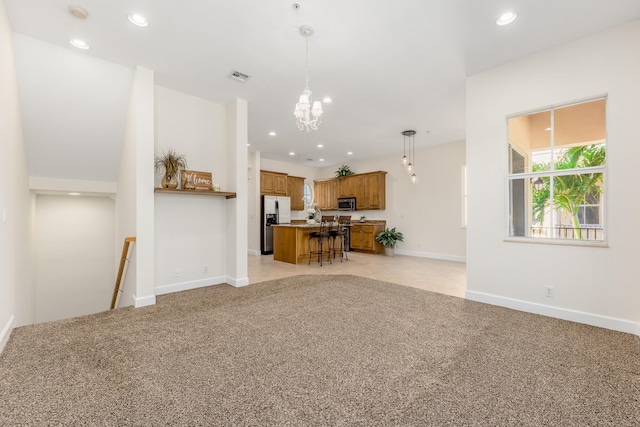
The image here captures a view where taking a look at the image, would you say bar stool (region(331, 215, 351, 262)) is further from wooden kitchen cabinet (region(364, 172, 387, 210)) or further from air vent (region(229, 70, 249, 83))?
air vent (region(229, 70, 249, 83))

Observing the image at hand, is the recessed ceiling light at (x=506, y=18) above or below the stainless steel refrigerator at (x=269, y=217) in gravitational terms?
above

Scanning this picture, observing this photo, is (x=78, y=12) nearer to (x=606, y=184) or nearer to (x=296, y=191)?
(x=606, y=184)

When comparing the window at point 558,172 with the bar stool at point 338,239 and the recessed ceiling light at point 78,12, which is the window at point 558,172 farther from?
the recessed ceiling light at point 78,12

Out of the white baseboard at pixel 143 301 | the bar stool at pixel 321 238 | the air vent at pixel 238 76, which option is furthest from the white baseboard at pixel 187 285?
the air vent at pixel 238 76

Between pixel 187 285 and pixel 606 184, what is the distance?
528cm

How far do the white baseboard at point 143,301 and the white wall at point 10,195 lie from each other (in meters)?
1.03

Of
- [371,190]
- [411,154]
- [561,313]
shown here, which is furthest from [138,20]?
[371,190]

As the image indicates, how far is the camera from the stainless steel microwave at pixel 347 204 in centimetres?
907

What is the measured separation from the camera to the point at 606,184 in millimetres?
2893

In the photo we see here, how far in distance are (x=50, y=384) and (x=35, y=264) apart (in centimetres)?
441

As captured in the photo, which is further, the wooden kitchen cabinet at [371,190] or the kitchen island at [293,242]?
the wooden kitchen cabinet at [371,190]

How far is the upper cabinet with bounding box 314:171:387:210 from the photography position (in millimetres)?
8492

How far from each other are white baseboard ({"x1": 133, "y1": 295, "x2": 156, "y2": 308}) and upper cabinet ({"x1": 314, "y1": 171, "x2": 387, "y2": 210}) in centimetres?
636

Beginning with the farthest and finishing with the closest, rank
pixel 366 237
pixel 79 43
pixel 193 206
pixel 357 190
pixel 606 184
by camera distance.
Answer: pixel 357 190, pixel 366 237, pixel 193 206, pixel 79 43, pixel 606 184
